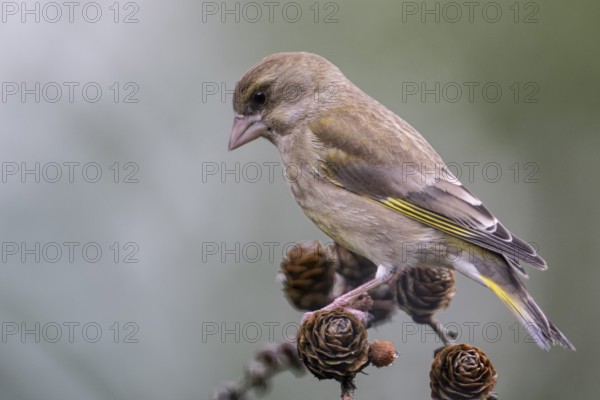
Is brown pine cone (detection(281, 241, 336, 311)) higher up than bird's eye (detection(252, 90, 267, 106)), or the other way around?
bird's eye (detection(252, 90, 267, 106))

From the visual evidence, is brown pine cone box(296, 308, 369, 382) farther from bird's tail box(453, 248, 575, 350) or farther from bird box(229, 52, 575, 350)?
bird's tail box(453, 248, 575, 350)

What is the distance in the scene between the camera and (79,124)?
2.93 m

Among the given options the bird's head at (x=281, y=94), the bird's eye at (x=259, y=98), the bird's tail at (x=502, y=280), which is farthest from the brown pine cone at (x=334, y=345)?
the bird's eye at (x=259, y=98)

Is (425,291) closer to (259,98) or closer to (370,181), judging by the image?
(370,181)

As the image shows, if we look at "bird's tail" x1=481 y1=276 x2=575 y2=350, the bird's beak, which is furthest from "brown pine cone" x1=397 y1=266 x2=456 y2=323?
the bird's beak

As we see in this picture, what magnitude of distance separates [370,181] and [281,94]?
348 millimetres

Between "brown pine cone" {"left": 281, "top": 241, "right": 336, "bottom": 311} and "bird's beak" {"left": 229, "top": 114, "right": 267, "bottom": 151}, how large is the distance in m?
0.55

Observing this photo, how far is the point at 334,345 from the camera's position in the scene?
68.4 inches

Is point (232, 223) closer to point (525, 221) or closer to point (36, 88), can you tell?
point (36, 88)

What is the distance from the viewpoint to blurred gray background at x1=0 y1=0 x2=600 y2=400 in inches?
105

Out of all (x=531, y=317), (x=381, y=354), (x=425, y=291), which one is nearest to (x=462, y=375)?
(x=381, y=354)

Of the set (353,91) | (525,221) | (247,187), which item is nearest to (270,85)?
(353,91)

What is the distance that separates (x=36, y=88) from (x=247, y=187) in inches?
28.0

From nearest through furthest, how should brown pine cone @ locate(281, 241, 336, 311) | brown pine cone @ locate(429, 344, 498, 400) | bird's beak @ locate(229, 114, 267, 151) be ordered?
brown pine cone @ locate(429, 344, 498, 400), brown pine cone @ locate(281, 241, 336, 311), bird's beak @ locate(229, 114, 267, 151)
